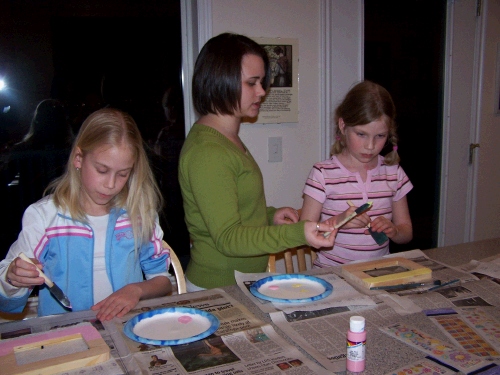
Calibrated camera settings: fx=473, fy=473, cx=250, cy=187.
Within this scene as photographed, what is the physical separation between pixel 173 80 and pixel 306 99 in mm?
760

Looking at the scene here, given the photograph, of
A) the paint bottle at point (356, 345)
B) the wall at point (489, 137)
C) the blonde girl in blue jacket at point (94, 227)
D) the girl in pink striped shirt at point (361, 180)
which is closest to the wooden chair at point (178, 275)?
the blonde girl in blue jacket at point (94, 227)

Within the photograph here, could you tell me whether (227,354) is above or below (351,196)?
below

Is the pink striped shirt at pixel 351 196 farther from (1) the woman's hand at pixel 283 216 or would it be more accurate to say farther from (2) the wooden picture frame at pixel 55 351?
(2) the wooden picture frame at pixel 55 351

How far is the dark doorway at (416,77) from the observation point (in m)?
2.98

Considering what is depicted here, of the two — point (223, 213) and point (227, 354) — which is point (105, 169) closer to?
point (223, 213)

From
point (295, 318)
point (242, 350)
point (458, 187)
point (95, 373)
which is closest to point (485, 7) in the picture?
point (458, 187)

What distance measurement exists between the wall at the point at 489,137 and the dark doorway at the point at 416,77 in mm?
317

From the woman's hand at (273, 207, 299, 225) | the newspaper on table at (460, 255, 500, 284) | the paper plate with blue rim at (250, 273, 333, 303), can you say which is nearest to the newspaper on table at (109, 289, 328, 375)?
the paper plate with blue rim at (250, 273, 333, 303)

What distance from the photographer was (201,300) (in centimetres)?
132

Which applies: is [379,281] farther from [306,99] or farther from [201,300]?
[306,99]

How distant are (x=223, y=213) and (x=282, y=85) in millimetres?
1434

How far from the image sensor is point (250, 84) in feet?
5.16

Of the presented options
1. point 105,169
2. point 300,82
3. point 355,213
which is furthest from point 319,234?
point 300,82

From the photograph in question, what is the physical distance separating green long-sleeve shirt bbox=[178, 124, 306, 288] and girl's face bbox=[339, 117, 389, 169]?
0.47 metres
